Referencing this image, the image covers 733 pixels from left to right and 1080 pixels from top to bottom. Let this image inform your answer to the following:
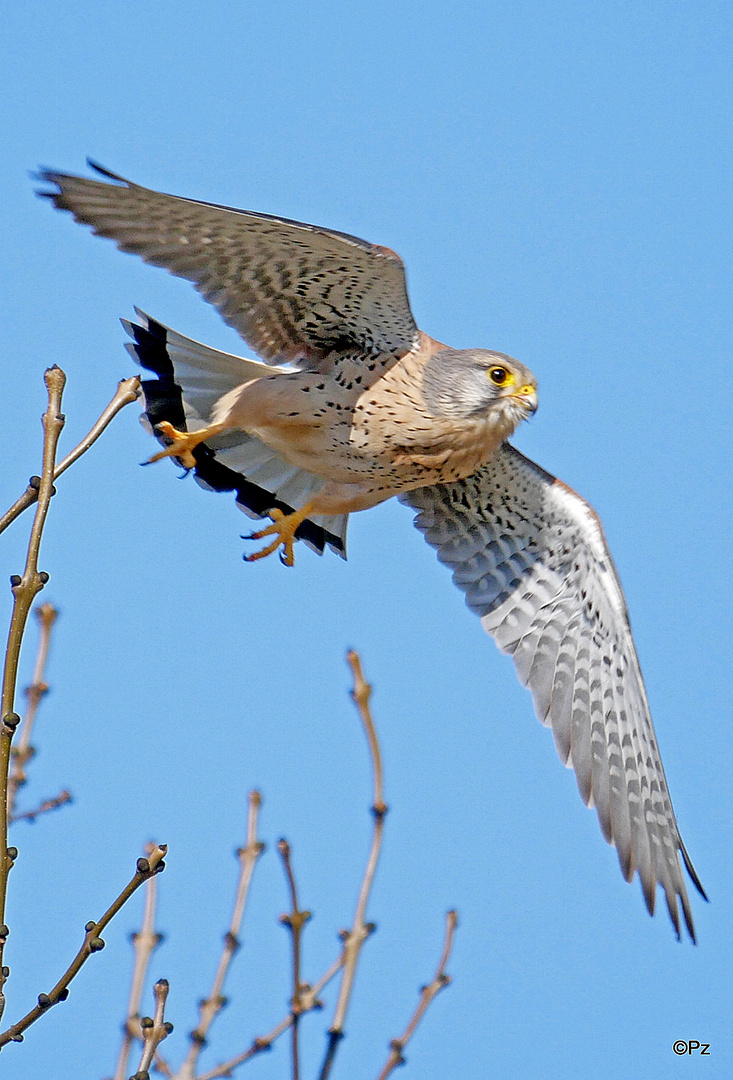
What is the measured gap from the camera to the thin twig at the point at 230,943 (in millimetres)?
2203

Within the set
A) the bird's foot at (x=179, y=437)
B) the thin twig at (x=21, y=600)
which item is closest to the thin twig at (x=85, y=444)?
the thin twig at (x=21, y=600)

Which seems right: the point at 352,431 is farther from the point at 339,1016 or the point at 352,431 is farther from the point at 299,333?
the point at 339,1016

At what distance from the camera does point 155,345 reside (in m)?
4.94

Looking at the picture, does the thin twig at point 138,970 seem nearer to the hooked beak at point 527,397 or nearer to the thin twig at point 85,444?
the thin twig at point 85,444

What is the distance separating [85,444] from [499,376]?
268cm

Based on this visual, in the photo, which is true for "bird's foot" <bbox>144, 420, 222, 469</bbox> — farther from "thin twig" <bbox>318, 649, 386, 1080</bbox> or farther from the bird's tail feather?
"thin twig" <bbox>318, 649, 386, 1080</bbox>

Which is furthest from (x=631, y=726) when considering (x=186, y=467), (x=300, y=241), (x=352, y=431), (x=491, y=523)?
(x=300, y=241)

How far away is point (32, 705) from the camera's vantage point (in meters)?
2.79

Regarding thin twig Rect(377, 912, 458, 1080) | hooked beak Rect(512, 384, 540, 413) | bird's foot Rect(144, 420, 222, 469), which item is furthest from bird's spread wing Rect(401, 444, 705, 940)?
thin twig Rect(377, 912, 458, 1080)

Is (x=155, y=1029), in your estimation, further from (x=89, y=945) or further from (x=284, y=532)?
(x=284, y=532)

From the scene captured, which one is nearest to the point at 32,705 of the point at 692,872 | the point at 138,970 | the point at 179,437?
the point at 138,970

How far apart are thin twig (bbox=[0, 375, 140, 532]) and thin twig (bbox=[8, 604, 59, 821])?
0.73 m

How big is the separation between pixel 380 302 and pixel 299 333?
409mm

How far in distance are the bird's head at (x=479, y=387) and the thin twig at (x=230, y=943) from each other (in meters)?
2.43
